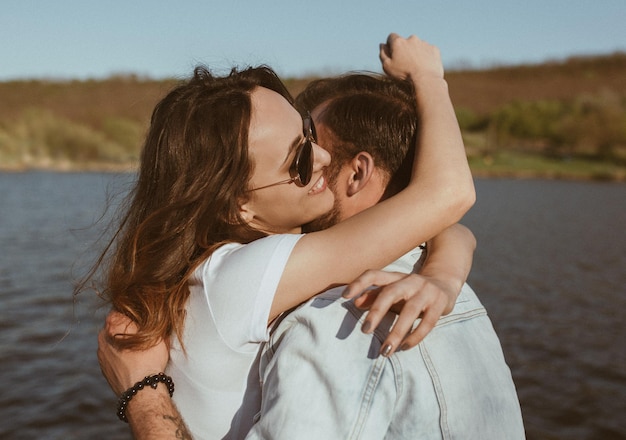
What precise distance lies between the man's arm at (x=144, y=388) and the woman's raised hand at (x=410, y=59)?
1.24m

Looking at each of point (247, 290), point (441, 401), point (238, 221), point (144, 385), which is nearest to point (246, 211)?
point (238, 221)

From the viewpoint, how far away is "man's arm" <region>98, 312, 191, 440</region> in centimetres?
196

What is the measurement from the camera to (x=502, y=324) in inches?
362

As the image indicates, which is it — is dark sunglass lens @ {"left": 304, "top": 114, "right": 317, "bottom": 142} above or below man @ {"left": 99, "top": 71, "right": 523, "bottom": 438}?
above

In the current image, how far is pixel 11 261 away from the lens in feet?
40.0

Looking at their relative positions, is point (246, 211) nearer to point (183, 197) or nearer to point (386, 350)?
point (183, 197)

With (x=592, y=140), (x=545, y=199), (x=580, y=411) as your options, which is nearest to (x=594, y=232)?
(x=545, y=199)

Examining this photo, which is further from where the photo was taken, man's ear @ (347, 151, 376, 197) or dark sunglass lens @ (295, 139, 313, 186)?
man's ear @ (347, 151, 376, 197)

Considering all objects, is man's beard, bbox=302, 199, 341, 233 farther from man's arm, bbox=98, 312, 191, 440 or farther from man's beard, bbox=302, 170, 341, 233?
man's arm, bbox=98, 312, 191, 440

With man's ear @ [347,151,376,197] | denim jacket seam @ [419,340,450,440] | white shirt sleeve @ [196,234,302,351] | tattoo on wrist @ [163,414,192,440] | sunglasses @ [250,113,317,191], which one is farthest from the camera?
man's ear @ [347,151,376,197]

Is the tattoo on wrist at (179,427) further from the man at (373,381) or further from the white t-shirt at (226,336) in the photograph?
the man at (373,381)

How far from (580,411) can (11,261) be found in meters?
10.2

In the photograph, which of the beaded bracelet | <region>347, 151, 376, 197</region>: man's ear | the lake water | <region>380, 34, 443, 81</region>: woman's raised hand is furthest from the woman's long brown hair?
the lake water

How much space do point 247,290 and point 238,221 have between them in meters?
0.45
